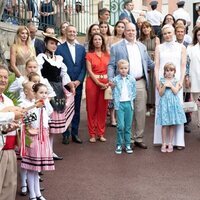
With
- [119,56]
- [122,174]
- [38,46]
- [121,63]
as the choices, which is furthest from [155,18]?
[122,174]

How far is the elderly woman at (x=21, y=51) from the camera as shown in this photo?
8.41m

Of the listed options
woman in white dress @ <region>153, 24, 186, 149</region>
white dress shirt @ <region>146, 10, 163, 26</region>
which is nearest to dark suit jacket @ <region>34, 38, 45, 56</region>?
woman in white dress @ <region>153, 24, 186, 149</region>

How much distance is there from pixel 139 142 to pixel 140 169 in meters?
1.43

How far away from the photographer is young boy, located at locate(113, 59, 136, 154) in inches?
325

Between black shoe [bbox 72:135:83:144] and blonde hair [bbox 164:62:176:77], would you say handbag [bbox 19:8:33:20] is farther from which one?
blonde hair [bbox 164:62:176:77]

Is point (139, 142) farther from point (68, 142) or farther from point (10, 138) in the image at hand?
point (10, 138)

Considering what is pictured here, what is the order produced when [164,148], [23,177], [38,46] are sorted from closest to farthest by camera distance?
[23,177], [164,148], [38,46]

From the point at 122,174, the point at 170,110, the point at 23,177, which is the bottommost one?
the point at 122,174

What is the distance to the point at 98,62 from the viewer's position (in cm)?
905

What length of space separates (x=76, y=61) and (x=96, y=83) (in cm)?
49

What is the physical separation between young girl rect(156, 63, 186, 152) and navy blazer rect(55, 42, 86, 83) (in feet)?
4.56

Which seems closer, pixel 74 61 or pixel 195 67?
pixel 74 61

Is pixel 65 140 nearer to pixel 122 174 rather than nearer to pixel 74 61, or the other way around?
pixel 74 61

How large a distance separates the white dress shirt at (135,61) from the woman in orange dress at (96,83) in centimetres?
66
